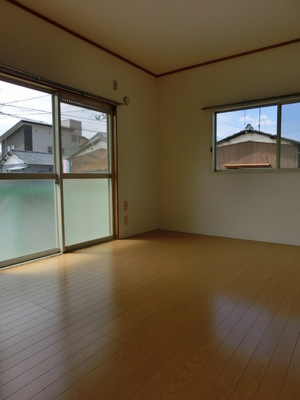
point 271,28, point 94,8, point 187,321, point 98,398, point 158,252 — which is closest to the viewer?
point 98,398

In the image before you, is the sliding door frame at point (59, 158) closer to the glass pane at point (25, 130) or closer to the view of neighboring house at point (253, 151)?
the glass pane at point (25, 130)

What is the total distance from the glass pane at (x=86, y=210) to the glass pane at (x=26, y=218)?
0.24 meters

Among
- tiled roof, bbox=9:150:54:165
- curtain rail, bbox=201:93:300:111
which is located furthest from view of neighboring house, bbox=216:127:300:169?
tiled roof, bbox=9:150:54:165

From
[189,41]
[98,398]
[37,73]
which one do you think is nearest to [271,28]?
[189,41]

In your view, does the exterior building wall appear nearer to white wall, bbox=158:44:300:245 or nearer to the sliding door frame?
the sliding door frame

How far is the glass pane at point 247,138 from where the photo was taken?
411 cm

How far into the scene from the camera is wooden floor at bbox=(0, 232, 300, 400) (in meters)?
1.32

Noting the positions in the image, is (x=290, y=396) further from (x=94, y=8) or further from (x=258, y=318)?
(x=94, y=8)

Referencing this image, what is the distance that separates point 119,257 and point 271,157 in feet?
8.97

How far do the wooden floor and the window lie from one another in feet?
5.31

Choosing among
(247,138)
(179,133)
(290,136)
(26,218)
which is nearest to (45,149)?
(26,218)

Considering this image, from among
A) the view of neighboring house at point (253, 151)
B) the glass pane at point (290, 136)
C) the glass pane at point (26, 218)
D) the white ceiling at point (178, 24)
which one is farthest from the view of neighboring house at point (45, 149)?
the glass pane at point (290, 136)

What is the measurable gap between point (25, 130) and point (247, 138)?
10.7 feet

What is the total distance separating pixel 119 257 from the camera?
3.47 m
